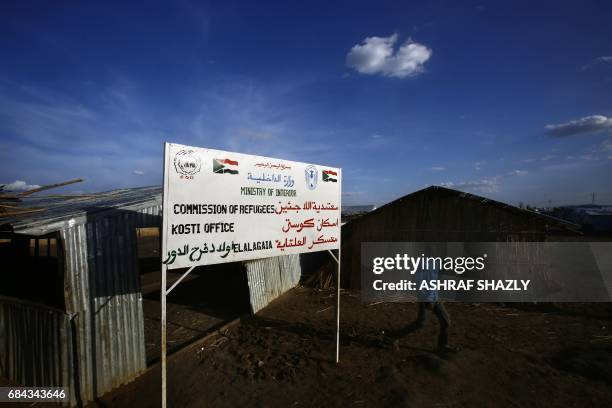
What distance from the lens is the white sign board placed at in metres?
4.56

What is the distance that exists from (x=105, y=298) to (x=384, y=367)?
6162 mm

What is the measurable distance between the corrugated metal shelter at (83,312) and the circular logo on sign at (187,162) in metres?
2.64

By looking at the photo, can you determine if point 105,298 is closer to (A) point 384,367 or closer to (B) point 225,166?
(B) point 225,166

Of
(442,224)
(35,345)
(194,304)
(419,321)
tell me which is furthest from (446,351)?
(35,345)

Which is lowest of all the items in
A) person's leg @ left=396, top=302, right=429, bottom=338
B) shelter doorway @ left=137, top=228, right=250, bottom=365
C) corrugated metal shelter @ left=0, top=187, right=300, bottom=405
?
shelter doorway @ left=137, top=228, right=250, bottom=365

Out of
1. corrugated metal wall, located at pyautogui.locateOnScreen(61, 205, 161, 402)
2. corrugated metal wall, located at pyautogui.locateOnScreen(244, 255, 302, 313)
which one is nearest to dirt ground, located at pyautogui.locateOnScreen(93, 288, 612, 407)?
corrugated metal wall, located at pyautogui.locateOnScreen(61, 205, 161, 402)

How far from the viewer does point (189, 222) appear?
4723 mm

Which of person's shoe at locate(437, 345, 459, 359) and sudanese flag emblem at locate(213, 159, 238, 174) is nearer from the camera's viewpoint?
sudanese flag emblem at locate(213, 159, 238, 174)

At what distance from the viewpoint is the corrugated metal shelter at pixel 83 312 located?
216 inches

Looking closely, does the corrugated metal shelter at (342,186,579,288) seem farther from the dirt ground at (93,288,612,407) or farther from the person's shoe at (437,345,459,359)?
the person's shoe at (437,345,459,359)

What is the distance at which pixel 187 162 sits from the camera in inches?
184

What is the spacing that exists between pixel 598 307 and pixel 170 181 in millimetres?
15768

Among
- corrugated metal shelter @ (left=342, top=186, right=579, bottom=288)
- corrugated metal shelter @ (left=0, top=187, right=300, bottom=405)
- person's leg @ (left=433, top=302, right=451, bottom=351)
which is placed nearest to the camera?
corrugated metal shelter @ (left=0, top=187, right=300, bottom=405)

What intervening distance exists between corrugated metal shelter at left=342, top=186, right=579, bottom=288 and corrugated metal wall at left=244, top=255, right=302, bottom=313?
2.71 m
